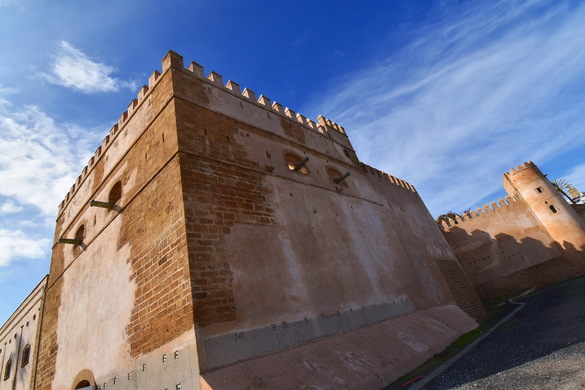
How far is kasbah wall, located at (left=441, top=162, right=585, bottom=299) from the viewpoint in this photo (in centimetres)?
1677

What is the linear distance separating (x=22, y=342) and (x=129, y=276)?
942 cm

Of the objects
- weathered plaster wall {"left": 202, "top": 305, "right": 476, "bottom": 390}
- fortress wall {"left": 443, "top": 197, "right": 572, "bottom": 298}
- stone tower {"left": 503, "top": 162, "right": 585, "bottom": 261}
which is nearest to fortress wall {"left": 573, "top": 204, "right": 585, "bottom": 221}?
stone tower {"left": 503, "top": 162, "right": 585, "bottom": 261}

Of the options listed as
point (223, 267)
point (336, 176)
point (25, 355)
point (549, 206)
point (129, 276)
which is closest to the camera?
point (223, 267)

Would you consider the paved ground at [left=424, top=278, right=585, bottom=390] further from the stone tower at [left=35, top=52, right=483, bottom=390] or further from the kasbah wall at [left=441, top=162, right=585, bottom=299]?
the kasbah wall at [left=441, top=162, right=585, bottom=299]

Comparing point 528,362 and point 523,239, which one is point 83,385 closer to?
point 528,362

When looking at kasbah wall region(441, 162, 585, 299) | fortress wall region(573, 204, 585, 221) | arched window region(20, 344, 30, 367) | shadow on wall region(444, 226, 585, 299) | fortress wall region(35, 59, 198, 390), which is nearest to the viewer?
fortress wall region(35, 59, 198, 390)

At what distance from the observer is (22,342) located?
36.9 feet

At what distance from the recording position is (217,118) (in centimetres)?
714

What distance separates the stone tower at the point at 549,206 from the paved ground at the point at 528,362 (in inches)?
537

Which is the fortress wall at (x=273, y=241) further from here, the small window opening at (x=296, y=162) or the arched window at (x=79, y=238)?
the arched window at (x=79, y=238)

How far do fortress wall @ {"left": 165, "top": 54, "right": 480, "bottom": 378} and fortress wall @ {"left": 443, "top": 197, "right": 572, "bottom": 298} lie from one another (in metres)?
9.85

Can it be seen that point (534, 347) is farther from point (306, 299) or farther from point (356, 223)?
point (356, 223)

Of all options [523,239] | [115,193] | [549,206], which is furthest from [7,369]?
[549,206]

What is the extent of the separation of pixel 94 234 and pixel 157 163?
3301 millimetres
